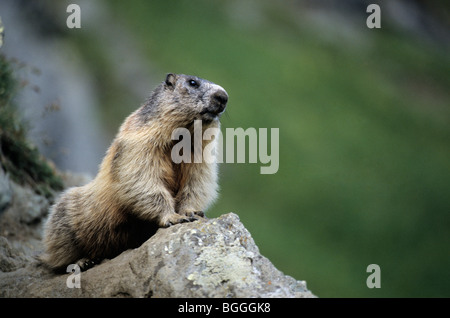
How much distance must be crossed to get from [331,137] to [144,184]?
14273 mm

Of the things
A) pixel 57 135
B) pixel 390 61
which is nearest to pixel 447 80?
pixel 390 61

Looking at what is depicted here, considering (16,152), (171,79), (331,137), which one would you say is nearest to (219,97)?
(171,79)

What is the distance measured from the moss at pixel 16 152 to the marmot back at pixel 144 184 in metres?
2.49

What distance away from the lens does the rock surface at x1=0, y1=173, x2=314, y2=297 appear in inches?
171

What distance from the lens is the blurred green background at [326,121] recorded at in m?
15.9

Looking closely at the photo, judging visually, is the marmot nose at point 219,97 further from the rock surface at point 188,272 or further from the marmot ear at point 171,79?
the rock surface at point 188,272

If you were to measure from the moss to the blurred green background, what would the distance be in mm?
7499

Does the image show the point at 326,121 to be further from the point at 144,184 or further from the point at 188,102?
the point at 144,184

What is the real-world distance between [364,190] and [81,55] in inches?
452

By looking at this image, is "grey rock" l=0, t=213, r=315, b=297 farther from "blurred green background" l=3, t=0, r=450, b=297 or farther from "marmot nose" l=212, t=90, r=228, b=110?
"blurred green background" l=3, t=0, r=450, b=297

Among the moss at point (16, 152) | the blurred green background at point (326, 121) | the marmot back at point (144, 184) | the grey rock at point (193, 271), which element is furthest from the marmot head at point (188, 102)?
the blurred green background at point (326, 121)

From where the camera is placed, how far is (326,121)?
19547 millimetres

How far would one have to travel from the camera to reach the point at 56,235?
21.0 ft

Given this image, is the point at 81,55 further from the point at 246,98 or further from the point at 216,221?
the point at 216,221
